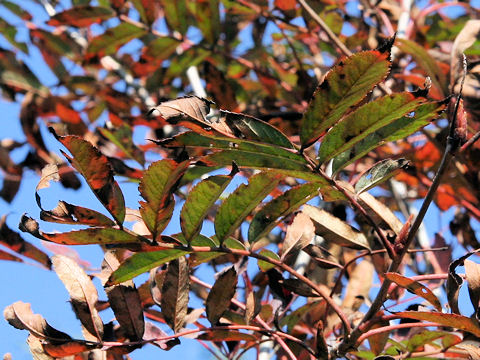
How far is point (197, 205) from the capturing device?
57 centimetres

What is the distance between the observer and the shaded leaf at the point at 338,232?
70 centimetres

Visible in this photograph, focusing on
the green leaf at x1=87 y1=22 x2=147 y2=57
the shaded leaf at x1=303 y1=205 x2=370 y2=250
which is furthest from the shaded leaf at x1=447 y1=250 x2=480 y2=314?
the green leaf at x1=87 y1=22 x2=147 y2=57

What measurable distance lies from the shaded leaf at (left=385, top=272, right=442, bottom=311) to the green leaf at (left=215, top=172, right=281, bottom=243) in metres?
0.14

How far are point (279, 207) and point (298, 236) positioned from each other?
9 cm

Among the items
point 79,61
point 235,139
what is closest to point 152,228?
point 235,139

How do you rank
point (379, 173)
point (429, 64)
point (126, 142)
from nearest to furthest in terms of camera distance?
point (379, 173) → point (429, 64) → point (126, 142)

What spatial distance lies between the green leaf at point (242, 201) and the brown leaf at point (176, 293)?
0.29ft

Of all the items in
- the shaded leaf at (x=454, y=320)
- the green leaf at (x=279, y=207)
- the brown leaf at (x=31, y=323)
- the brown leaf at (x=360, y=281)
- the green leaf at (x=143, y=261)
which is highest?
the brown leaf at (x=360, y=281)

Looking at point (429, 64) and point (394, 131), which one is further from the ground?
point (429, 64)

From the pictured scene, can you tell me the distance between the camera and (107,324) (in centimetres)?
67

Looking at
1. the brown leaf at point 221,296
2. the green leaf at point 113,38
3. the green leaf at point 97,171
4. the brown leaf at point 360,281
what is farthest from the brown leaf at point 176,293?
the green leaf at point 113,38

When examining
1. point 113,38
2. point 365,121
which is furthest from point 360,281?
point 113,38

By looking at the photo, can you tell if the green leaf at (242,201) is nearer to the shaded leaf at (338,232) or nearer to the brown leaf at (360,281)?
the shaded leaf at (338,232)

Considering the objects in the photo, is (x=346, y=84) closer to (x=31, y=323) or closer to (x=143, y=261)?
(x=143, y=261)
